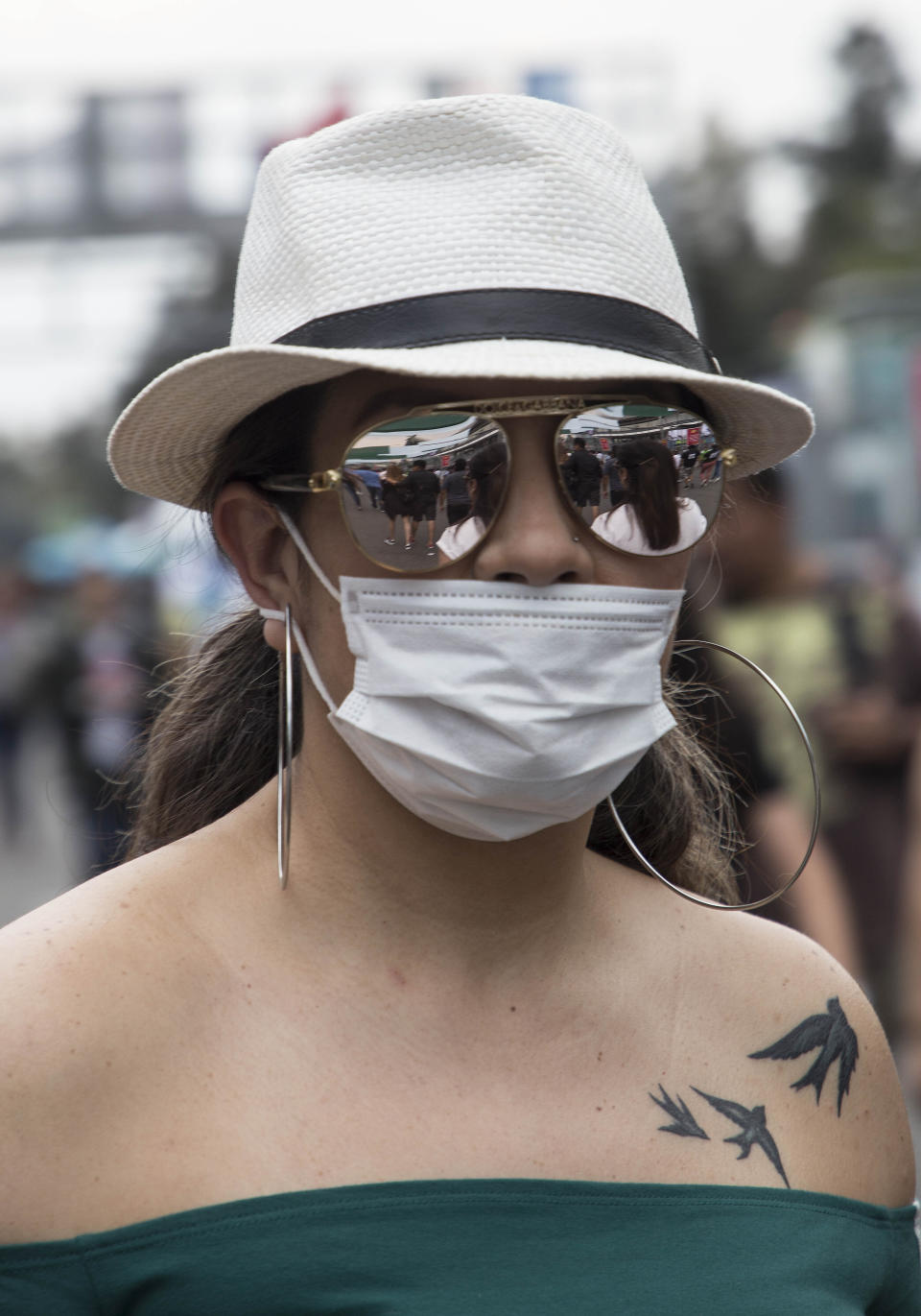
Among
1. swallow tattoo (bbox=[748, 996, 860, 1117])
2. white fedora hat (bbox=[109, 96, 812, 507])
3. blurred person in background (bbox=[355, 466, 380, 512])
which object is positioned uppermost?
white fedora hat (bbox=[109, 96, 812, 507])

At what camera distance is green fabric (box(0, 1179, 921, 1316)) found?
5.47 ft

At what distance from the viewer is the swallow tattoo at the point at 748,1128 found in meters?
1.95

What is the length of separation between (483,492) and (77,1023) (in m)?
0.72

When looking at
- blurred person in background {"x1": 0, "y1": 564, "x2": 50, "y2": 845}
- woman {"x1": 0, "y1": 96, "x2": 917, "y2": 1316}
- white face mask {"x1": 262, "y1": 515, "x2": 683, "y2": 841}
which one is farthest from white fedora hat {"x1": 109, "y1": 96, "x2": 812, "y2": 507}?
blurred person in background {"x1": 0, "y1": 564, "x2": 50, "y2": 845}

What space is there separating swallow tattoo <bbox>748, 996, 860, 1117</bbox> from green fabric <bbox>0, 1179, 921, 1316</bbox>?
0.66 feet

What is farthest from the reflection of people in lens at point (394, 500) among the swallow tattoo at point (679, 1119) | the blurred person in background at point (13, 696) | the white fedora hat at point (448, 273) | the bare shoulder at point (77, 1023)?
the blurred person in background at point (13, 696)

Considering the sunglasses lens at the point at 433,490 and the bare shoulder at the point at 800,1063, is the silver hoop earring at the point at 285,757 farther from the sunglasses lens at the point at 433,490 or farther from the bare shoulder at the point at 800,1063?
the bare shoulder at the point at 800,1063

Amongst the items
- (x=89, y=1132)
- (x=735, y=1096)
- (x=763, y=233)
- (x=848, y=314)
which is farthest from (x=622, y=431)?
(x=763, y=233)

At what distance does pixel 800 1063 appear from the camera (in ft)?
6.89

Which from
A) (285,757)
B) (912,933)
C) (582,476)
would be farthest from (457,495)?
(912,933)

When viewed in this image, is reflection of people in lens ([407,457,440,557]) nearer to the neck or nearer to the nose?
the nose

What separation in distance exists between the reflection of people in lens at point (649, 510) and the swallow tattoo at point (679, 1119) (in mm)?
652

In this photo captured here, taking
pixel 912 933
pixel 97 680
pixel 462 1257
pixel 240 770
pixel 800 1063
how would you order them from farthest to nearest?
pixel 97 680, pixel 912 933, pixel 240 770, pixel 800 1063, pixel 462 1257

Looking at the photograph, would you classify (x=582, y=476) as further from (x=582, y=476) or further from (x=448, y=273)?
(x=448, y=273)
